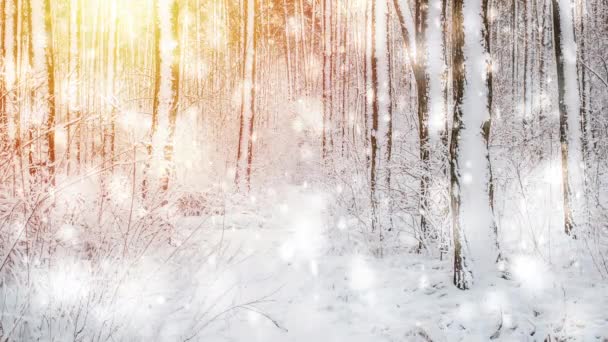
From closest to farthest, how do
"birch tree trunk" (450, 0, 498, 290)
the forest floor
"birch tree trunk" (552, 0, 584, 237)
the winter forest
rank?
the winter forest
the forest floor
"birch tree trunk" (450, 0, 498, 290)
"birch tree trunk" (552, 0, 584, 237)

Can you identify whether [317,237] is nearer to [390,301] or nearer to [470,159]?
[390,301]

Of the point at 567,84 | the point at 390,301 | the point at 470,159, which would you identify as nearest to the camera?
the point at 470,159

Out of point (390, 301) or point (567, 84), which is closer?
point (390, 301)

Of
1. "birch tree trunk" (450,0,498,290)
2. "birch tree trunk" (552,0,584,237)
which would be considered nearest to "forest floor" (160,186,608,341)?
"birch tree trunk" (450,0,498,290)

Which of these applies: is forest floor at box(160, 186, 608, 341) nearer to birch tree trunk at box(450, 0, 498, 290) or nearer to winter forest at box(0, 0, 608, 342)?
winter forest at box(0, 0, 608, 342)

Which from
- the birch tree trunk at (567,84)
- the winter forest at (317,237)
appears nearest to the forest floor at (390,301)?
the winter forest at (317,237)

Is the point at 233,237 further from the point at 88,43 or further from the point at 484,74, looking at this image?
the point at 88,43

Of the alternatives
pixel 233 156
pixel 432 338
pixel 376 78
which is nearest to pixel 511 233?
pixel 432 338

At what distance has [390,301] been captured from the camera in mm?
4055

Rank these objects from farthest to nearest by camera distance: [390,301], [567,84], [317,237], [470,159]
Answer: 1. [317,237]
2. [567,84]
3. [390,301]
4. [470,159]

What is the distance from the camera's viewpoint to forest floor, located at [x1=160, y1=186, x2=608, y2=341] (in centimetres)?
320

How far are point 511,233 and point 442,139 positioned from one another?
161cm

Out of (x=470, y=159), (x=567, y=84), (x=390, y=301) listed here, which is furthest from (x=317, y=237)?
(x=567, y=84)

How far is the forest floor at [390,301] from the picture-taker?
320cm
